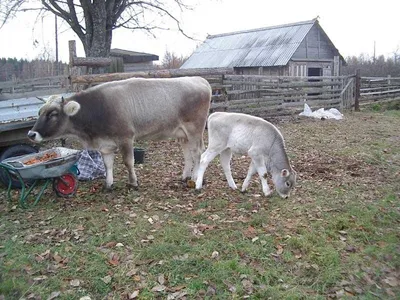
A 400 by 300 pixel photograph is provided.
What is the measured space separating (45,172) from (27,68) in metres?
43.0

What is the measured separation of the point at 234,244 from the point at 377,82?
23306 mm

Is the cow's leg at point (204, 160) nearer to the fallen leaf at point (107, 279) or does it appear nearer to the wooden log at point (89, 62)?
the fallen leaf at point (107, 279)

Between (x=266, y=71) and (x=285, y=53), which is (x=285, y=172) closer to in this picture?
(x=285, y=53)

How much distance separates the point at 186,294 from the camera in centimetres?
390

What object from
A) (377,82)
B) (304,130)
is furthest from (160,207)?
(377,82)

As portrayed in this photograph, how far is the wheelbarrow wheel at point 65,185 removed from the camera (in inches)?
254

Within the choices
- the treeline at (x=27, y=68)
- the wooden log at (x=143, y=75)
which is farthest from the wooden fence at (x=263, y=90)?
the treeline at (x=27, y=68)

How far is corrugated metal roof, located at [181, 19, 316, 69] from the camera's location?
77.9 ft

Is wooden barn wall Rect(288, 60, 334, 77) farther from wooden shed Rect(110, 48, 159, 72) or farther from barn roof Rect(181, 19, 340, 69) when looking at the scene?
wooden shed Rect(110, 48, 159, 72)

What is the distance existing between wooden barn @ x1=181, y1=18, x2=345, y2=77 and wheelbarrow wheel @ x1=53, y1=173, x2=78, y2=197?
720 inches

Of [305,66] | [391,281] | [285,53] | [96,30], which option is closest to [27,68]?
[285,53]

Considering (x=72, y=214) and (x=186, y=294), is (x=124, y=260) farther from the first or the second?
(x=72, y=214)

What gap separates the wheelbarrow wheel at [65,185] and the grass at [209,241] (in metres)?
0.15

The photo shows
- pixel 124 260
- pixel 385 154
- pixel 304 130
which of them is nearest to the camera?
pixel 124 260
